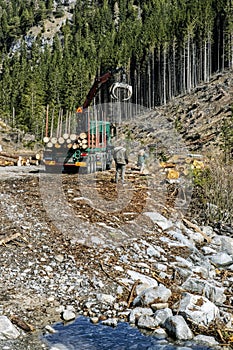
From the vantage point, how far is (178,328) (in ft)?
25.1

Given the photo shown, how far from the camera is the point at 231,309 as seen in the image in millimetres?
8672

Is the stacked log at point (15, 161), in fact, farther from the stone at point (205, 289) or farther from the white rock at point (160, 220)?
the stone at point (205, 289)

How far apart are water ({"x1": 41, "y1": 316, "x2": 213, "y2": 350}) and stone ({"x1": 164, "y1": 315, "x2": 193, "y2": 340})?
226mm

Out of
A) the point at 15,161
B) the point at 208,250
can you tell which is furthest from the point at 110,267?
the point at 15,161

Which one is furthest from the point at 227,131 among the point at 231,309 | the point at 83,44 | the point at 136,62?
Result: the point at 83,44

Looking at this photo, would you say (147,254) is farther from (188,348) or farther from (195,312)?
(188,348)

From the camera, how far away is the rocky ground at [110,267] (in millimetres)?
7910

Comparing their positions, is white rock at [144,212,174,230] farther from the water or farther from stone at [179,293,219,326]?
the water

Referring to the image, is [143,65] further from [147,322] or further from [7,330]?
[7,330]

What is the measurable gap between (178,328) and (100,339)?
1.27 meters

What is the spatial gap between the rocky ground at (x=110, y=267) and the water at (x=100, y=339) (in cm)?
16

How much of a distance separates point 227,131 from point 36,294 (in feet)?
87.1

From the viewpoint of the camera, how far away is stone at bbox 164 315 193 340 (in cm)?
762

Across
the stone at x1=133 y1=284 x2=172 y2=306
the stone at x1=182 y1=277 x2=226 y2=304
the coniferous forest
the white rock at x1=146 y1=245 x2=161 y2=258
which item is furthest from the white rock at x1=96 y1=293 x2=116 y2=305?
the coniferous forest
